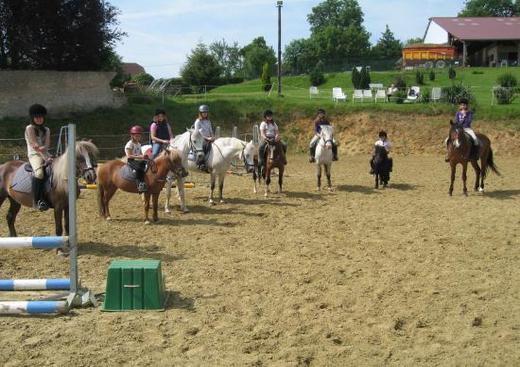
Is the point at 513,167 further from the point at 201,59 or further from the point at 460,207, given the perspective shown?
the point at 201,59

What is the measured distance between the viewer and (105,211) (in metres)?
12.2

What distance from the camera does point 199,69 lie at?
170 feet

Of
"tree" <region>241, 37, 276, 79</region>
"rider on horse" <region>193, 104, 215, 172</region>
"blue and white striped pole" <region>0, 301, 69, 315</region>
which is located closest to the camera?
"blue and white striped pole" <region>0, 301, 69, 315</region>

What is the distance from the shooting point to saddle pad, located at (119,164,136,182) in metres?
11.7

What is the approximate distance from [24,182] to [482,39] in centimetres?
5700

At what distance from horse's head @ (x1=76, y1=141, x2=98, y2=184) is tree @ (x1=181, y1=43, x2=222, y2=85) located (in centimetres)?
4315

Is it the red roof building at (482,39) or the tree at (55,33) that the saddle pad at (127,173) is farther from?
the red roof building at (482,39)

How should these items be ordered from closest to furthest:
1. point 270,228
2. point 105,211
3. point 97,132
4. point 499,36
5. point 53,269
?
point 53,269
point 270,228
point 105,211
point 97,132
point 499,36

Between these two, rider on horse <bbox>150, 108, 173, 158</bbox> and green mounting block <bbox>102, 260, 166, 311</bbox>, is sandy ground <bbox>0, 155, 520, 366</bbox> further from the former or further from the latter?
rider on horse <bbox>150, 108, 173, 158</bbox>

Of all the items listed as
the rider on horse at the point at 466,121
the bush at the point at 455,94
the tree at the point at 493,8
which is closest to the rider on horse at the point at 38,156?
the rider on horse at the point at 466,121

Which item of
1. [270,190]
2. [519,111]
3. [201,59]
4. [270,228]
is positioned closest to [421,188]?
[270,190]

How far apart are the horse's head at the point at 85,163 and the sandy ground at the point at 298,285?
4.22 feet

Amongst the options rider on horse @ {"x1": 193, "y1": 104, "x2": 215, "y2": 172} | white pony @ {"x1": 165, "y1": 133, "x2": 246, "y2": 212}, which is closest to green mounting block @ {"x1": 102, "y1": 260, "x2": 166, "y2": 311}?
white pony @ {"x1": 165, "y1": 133, "x2": 246, "y2": 212}

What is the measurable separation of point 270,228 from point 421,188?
22.5ft
